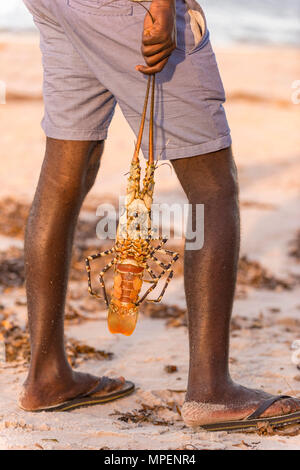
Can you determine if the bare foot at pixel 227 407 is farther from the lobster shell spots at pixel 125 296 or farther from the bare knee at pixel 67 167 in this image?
the bare knee at pixel 67 167

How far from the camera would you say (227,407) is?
7.61ft

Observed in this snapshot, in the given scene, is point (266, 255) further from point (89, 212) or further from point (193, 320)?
point (193, 320)

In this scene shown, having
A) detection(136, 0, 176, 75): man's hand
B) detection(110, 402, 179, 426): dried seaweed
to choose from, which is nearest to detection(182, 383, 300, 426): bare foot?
detection(110, 402, 179, 426): dried seaweed

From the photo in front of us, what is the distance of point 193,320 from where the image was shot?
7.55ft

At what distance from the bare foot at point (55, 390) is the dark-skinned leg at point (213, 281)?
1.52 feet

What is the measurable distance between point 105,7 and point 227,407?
136cm

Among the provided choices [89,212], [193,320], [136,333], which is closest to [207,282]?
[193,320]

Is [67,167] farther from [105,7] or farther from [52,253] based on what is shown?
[105,7]

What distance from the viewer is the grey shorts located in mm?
2123

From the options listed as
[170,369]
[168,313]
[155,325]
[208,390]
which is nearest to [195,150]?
[208,390]

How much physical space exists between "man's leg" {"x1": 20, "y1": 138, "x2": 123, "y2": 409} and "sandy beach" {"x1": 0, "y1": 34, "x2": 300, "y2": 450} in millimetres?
136

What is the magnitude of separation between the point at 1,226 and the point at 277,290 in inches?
88.4

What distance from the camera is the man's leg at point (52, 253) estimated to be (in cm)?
239

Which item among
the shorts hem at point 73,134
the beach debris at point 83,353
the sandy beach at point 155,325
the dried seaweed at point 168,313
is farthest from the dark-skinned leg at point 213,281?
the dried seaweed at point 168,313
